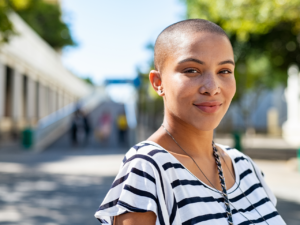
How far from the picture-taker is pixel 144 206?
1147 mm

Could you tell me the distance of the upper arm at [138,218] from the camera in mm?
1152

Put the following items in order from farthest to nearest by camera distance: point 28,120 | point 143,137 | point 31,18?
point 31,18, point 28,120, point 143,137

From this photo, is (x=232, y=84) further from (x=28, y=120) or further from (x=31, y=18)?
(x=31, y=18)

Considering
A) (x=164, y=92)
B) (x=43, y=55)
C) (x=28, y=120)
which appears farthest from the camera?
(x=43, y=55)

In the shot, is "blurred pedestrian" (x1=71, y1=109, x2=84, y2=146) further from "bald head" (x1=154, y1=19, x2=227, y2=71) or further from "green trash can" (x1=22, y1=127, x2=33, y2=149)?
"bald head" (x1=154, y1=19, x2=227, y2=71)

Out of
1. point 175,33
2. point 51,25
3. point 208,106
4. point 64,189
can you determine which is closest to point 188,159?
point 208,106

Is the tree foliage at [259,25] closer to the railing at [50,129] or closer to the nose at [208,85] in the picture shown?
the railing at [50,129]

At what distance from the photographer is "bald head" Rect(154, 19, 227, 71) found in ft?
4.45

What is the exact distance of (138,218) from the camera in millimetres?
1152

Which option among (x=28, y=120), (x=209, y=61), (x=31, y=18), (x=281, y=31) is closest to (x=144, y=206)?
(x=209, y=61)

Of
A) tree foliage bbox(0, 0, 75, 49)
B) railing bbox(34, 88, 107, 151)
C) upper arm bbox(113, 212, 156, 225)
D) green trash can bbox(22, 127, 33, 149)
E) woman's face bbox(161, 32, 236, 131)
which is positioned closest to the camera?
upper arm bbox(113, 212, 156, 225)

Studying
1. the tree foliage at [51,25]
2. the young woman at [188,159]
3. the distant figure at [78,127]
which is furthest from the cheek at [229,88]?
the tree foliage at [51,25]

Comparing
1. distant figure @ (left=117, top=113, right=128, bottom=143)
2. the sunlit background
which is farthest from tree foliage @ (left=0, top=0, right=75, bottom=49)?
distant figure @ (left=117, top=113, right=128, bottom=143)

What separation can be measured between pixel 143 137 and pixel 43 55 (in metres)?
14.8
